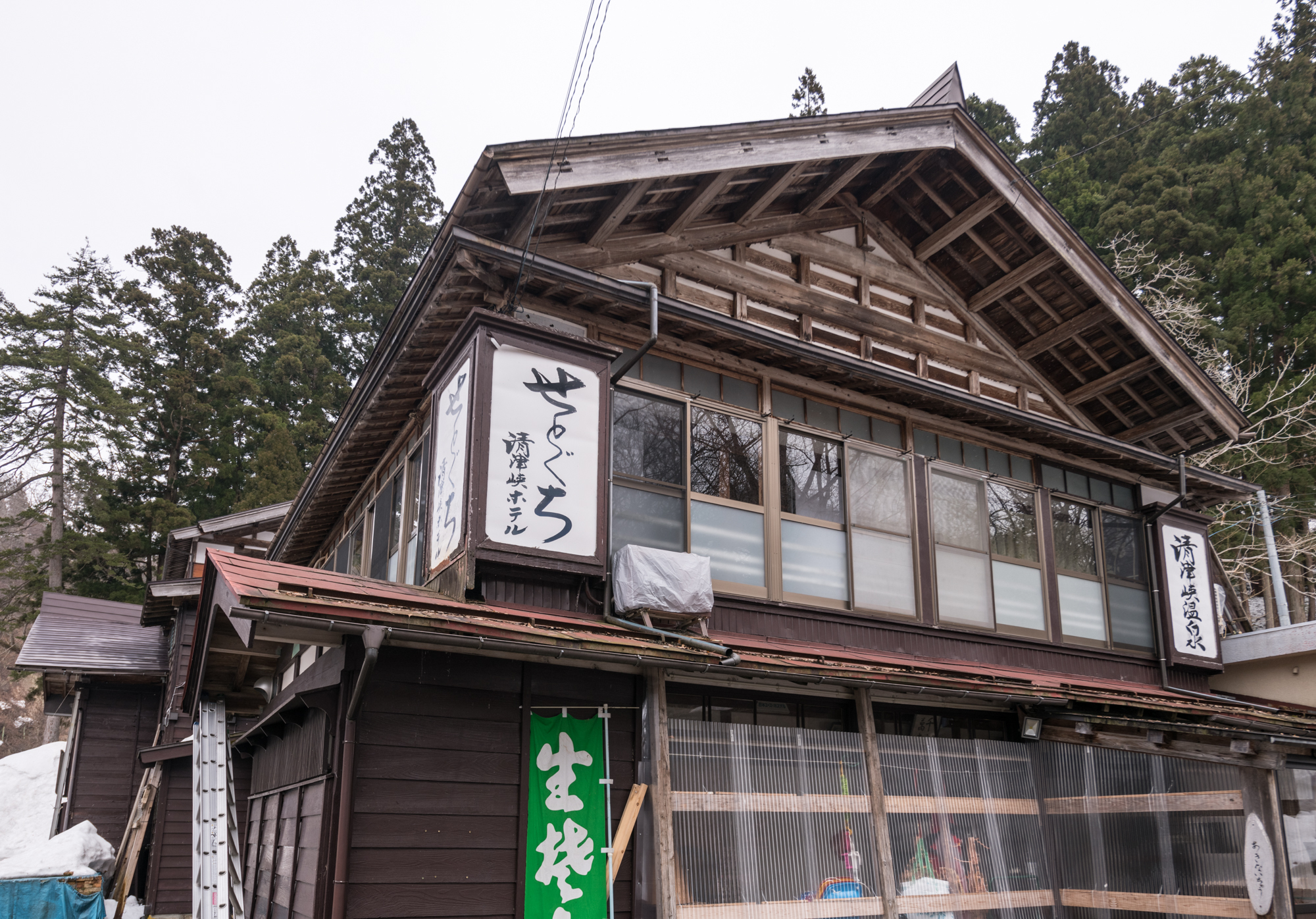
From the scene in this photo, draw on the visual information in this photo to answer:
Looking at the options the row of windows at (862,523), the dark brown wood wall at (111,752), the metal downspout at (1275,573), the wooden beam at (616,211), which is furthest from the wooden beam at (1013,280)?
the dark brown wood wall at (111,752)

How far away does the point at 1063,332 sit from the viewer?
1217 cm

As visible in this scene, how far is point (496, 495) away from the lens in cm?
725

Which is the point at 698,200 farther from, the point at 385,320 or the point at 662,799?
the point at 385,320

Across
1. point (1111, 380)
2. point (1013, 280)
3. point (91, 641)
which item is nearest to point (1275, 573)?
point (1111, 380)

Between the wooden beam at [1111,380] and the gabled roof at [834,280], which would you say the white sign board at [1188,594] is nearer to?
the gabled roof at [834,280]

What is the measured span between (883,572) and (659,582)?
316cm

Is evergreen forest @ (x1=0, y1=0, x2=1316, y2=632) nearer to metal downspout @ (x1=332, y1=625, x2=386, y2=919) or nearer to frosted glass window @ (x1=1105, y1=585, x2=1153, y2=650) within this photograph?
frosted glass window @ (x1=1105, y1=585, x2=1153, y2=650)

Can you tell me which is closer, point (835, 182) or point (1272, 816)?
point (1272, 816)

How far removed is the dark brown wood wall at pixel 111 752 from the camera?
18156mm

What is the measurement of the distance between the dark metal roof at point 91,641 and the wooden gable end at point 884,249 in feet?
45.0

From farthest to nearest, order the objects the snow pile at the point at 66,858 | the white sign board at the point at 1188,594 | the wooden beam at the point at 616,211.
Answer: the snow pile at the point at 66,858
the white sign board at the point at 1188,594
the wooden beam at the point at 616,211

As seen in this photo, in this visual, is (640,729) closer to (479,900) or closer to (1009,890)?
(479,900)

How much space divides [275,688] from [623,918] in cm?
612

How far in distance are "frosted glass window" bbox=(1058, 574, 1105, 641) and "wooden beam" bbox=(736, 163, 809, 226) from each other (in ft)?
18.3
